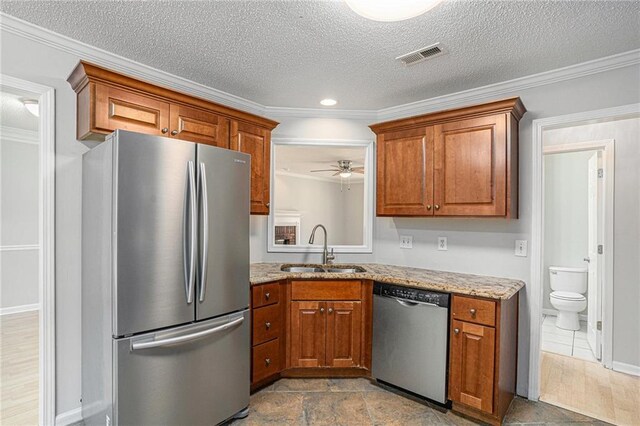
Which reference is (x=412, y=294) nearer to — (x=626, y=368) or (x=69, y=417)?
(x=626, y=368)

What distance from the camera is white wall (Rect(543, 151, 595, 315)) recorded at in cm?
464

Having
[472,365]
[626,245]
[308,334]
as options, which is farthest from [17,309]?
[626,245]

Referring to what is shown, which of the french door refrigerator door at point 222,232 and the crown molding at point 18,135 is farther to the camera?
the crown molding at point 18,135

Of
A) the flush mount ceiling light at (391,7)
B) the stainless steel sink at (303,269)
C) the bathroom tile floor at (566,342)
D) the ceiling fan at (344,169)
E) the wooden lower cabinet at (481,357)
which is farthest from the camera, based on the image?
the ceiling fan at (344,169)

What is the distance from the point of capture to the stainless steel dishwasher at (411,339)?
245 centimetres

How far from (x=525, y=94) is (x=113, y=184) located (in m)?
2.93

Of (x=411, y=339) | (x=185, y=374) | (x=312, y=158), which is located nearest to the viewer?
(x=185, y=374)

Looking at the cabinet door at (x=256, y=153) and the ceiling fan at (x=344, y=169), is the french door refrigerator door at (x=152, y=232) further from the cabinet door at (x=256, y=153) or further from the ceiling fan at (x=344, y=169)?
the ceiling fan at (x=344, y=169)

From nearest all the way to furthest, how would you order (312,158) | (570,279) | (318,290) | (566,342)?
(318,290) < (312,158) < (566,342) < (570,279)

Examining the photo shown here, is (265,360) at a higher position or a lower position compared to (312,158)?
lower

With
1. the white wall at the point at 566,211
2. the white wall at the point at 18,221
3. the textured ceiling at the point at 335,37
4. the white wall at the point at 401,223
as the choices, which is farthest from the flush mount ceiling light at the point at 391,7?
the white wall at the point at 18,221

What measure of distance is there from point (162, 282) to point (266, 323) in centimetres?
103

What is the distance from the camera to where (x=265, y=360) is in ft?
8.86

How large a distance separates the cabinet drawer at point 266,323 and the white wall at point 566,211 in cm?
406
